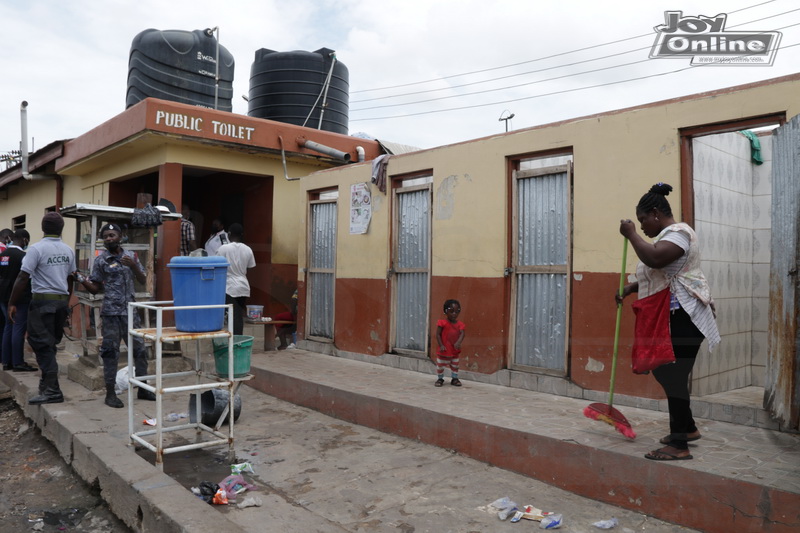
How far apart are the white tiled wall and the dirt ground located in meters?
4.87

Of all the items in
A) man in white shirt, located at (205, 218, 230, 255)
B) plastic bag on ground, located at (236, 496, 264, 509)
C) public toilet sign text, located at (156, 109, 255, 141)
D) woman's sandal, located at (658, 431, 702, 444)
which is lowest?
plastic bag on ground, located at (236, 496, 264, 509)

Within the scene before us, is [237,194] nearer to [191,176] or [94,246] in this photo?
[191,176]

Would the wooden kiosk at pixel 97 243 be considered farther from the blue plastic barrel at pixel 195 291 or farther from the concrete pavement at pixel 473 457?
the blue plastic barrel at pixel 195 291

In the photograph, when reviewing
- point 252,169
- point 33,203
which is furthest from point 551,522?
point 33,203

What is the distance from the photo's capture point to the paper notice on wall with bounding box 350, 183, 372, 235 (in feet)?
27.9

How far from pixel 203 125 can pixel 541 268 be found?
5801 millimetres

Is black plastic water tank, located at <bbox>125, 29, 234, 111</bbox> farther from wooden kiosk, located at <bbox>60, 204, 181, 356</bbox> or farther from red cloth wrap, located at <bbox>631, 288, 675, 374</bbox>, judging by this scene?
red cloth wrap, located at <bbox>631, 288, 675, 374</bbox>

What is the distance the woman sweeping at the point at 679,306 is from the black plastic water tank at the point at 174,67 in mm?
9944

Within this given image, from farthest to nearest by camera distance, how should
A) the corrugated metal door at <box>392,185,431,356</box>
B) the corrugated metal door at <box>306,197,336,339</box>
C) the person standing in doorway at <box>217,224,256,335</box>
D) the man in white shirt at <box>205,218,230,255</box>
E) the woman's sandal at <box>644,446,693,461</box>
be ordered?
1. the man in white shirt at <box>205,218,230,255</box>
2. the corrugated metal door at <box>306,197,336,339</box>
3. the person standing in doorway at <box>217,224,256,335</box>
4. the corrugated metal door at <box>392,185,431,356</box>
5. the woman's sandal at <box>644,446,693,461</box>

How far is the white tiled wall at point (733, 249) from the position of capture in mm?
5449

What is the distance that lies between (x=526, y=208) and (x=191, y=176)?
8.44 m

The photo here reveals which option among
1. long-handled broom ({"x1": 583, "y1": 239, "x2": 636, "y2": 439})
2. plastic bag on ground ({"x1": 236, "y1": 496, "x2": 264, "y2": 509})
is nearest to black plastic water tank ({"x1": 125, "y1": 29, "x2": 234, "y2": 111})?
plastic bag on ground ({"x1": 236, "y1": 496, "x2": 264, "y2": 509})

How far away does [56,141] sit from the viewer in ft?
39.6

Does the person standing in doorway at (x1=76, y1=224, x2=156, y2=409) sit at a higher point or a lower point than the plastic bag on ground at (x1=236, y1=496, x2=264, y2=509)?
higher
